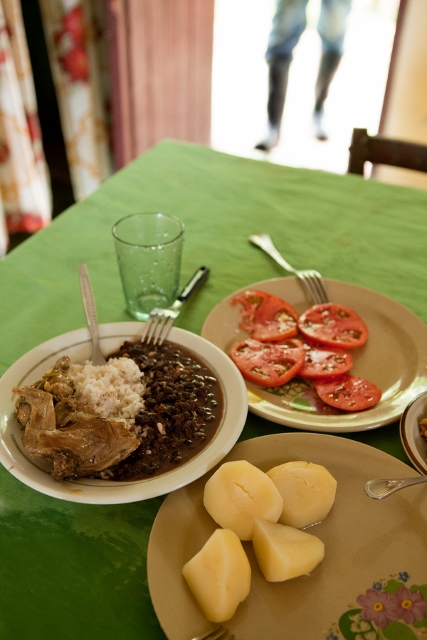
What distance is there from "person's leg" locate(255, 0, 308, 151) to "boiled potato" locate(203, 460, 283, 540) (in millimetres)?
4544

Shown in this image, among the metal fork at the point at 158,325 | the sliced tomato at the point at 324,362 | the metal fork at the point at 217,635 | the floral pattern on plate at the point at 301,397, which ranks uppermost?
the metal fork at the point at 158,325

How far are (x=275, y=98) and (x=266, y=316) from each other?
4.17 meters

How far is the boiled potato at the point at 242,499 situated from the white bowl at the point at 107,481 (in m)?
0.05

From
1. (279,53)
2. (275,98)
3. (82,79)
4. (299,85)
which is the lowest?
(299,85)

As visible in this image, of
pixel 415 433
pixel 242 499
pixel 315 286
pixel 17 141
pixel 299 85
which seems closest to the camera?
pixel 242 499

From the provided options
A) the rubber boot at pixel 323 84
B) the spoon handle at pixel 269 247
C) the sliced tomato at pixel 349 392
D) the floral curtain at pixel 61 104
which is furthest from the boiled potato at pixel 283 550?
the rubber boot at pixel 323 84

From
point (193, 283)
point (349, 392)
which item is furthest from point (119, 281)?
point (349, 392)

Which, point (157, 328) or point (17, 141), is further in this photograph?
point (17, 141)

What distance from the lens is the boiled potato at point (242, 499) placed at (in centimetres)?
83

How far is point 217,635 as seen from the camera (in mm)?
728

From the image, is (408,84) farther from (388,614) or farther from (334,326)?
(388,614)

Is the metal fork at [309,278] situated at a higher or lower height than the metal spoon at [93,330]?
lower

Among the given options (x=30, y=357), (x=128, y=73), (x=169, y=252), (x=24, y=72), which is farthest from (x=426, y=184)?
(x=30, y=357)

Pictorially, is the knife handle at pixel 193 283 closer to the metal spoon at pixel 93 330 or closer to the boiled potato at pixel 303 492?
the metal spoon at pixel 93 330
